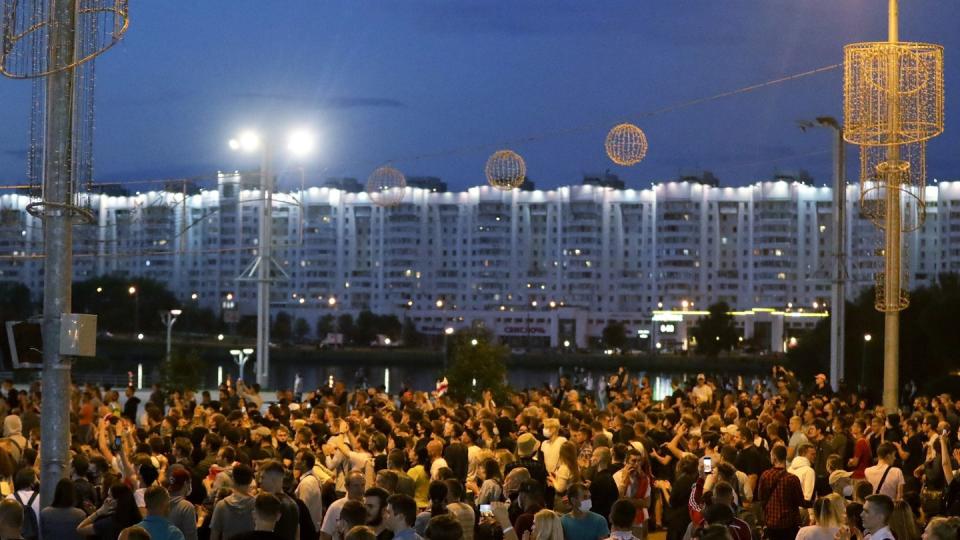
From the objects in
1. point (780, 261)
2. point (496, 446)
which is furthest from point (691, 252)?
point (496, 446)

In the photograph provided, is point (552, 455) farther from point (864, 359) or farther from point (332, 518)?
point (864, 359)

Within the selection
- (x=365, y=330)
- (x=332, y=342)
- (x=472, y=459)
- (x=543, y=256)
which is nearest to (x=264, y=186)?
(x=472, y=459)

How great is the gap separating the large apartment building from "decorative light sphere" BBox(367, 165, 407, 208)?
100 metres

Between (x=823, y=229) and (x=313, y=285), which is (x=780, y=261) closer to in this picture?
(x=823, y=229)

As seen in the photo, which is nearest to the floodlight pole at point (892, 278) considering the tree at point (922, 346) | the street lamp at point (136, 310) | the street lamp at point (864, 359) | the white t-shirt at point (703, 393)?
the white t-shirt at point (703, 393)

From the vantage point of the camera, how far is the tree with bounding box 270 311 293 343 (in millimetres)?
122500

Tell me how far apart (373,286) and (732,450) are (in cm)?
12529

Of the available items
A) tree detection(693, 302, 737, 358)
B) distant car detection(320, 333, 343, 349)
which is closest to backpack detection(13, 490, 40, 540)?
tree detection(693, 302, 737, 358)

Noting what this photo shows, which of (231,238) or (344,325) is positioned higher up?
(231,238)

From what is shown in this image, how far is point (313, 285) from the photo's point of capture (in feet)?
444

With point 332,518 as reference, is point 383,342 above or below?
below

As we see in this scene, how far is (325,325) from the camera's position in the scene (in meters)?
126

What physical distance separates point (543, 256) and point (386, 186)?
109 metres

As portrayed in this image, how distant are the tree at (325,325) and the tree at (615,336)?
26.6 metres
